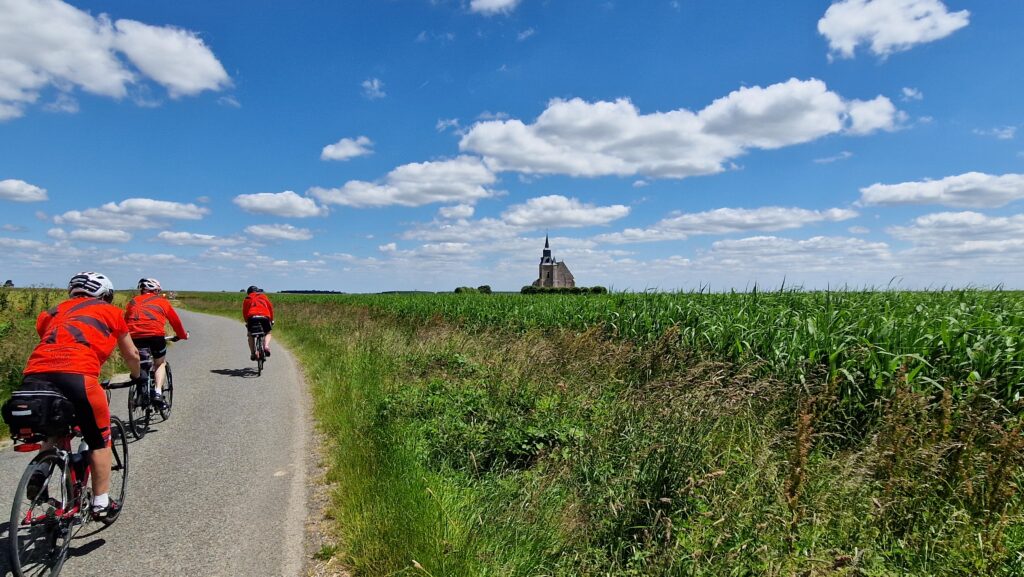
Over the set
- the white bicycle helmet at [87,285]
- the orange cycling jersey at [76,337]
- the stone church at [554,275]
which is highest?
the stone church at [554,275]

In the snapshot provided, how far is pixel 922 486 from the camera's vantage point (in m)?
4.20

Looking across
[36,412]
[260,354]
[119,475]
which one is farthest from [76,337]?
[260,354]

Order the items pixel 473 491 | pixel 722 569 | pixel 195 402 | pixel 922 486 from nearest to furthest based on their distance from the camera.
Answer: pixel 722 569 < pixel 922 486 < pixel 473 491 < pixel 195 402

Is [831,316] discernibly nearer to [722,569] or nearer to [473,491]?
[722,569]

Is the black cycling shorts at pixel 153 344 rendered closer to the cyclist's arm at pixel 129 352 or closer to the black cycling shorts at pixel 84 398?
the cyclist's arm at pixel 129 352

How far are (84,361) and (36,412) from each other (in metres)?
0.52

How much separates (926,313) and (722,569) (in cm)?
726

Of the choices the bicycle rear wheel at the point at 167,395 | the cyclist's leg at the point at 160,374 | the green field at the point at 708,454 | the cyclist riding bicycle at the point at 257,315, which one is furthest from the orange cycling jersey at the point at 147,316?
the cyclist riding bicycle at the point at 257,315

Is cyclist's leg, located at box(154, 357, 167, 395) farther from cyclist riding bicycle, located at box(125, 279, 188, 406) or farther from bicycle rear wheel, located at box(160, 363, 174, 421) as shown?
bicycle rear wheel, located at box(160, 363, 174, 421)

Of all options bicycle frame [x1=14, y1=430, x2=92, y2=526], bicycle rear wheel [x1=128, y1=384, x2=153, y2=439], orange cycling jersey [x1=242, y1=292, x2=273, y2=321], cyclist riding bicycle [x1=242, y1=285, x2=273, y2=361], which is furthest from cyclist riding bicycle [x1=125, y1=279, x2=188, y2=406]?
orange cycling jersey [x1=242, y1=292, x2=273, y2=321]

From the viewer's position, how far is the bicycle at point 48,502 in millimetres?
3838

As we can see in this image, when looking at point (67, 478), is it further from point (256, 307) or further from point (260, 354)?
point (256, 307)

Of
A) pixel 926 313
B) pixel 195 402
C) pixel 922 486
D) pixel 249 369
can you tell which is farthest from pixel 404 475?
pixel 249 369

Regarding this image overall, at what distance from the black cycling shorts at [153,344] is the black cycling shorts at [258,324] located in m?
4.73
